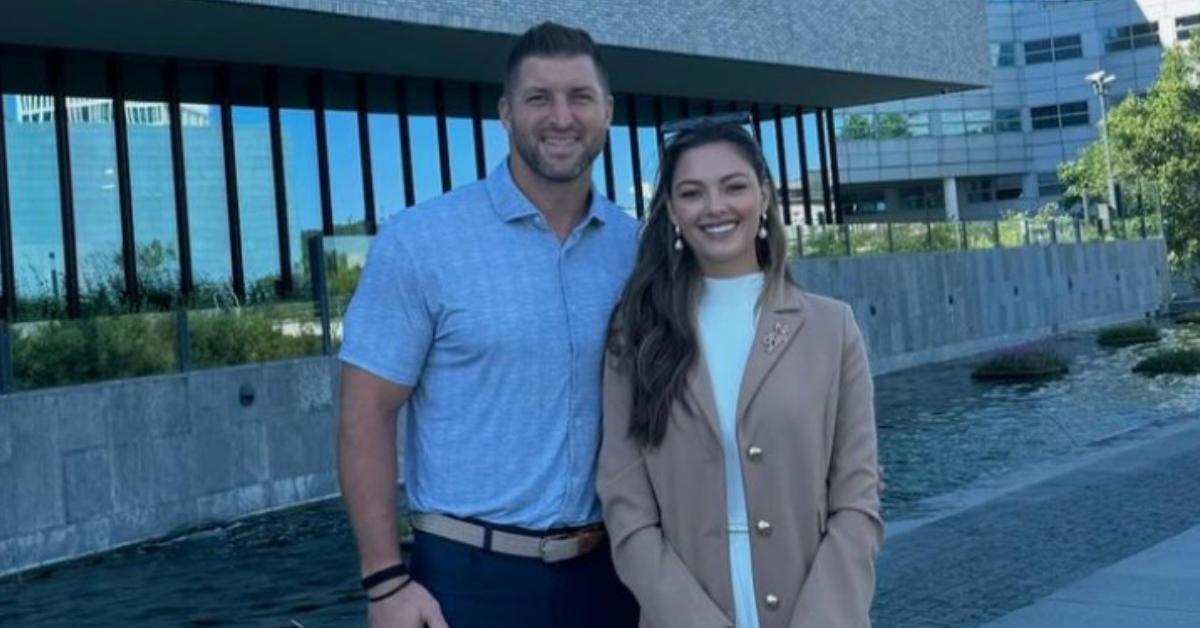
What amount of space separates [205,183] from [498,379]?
17.0 m

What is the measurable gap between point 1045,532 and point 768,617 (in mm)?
6449

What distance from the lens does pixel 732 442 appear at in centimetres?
325

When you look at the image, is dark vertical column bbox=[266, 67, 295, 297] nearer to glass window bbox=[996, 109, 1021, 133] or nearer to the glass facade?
the glass facade

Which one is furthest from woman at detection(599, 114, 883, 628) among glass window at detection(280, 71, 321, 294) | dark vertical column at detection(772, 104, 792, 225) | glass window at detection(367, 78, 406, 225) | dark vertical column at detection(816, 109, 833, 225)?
dark vertical column at detection(816, 109, 833, 225)

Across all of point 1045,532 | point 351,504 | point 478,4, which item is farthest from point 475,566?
point 478,4

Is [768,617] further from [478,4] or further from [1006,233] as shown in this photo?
[1006,233]

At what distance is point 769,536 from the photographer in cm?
324

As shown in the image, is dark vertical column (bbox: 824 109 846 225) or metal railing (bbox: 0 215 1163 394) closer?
metal railing (bbox: 0 215 1163 394)

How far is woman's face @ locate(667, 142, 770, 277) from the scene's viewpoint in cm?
333

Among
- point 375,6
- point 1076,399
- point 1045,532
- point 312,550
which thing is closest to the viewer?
point 1045,532

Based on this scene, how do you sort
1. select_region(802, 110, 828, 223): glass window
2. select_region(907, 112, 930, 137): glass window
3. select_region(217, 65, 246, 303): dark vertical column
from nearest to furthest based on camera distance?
select_region(217, 65, 246, 303): dark vertical column
select_region(802, 110, 828, 223): glass window
select_region(907, 112, 930, 137): glass window

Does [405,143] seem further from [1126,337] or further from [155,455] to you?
[1126,337]

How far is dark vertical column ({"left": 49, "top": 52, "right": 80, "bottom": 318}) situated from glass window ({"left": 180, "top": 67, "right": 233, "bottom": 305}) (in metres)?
1.62

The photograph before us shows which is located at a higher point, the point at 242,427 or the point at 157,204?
the point at 157,204
